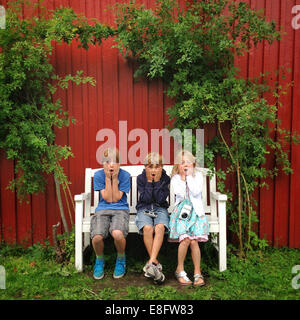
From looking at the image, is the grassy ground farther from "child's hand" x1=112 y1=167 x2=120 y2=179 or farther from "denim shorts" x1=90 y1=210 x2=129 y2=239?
"child's hand" x1=112 y1=167 x2=120 y2=179

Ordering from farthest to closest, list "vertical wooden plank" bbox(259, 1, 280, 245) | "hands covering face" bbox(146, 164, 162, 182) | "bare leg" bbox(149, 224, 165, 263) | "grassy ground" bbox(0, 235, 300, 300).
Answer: "vertical wooden plank" bbox(259, 1, 280, 245)
"hands covering face" bbox(146, 164, 162, 182)
"bare leg" bbox(149, 224, 165, 263)
"grassy ground" bbox(0, 235, 300, 300)

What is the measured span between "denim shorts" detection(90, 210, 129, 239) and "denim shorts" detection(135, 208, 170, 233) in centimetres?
16

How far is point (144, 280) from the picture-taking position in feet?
12.8

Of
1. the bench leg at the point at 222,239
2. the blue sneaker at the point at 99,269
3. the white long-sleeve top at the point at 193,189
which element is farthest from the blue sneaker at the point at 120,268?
the bench leg at the point at 222,239

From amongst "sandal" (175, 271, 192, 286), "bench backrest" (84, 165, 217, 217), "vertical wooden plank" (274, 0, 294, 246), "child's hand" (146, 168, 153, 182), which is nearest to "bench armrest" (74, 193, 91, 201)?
"bench backrest" (84, 165, 217, 217)

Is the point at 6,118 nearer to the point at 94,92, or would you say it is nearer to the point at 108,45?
the point at 94,92

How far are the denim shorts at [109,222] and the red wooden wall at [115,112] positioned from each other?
975 mm

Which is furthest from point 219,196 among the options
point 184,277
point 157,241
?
point 184,277

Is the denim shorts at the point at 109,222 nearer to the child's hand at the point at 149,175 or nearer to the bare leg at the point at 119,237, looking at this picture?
A: the bare leg at the point at 119,237

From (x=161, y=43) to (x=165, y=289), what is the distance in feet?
9.45

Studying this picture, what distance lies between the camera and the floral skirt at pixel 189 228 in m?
3.84

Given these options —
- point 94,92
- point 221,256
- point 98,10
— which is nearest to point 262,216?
point 221,256

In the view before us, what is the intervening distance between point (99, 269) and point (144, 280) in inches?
21.5

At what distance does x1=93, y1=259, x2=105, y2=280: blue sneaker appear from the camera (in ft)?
12.8
